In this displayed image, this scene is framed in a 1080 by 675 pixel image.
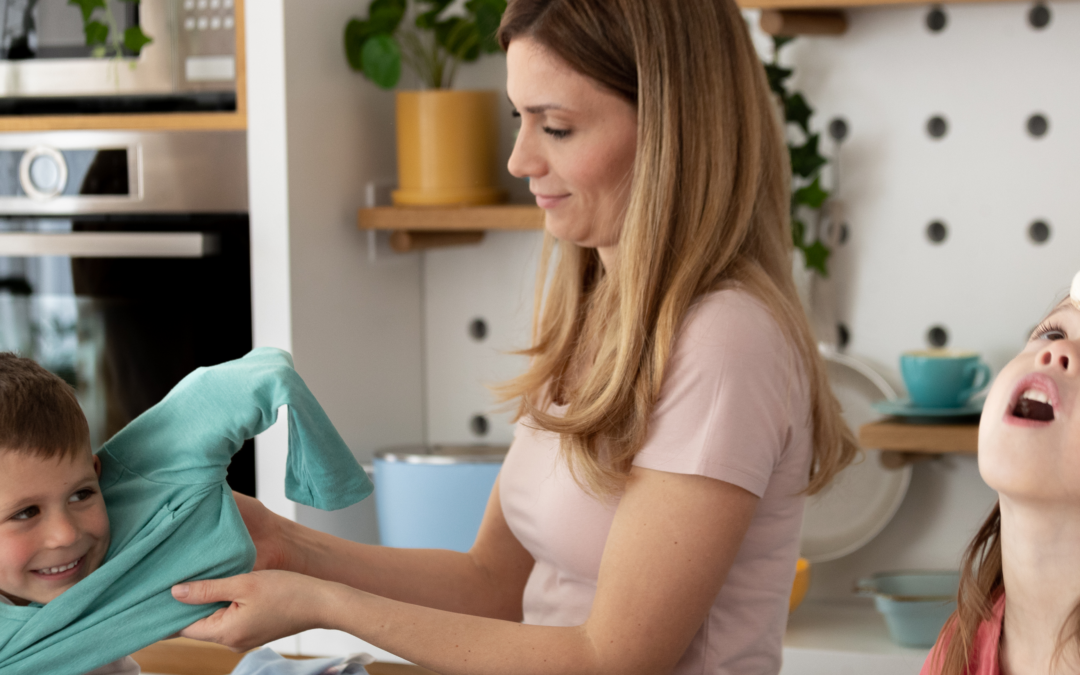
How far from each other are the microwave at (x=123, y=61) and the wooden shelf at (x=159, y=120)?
1 centimetres

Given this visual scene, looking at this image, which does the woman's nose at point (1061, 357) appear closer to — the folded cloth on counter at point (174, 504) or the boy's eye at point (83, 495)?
the folded cloth on counter at point (174, 504)

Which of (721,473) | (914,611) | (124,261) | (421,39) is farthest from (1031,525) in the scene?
(421,39)

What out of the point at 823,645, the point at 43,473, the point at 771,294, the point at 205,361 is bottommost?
the point at 823,645

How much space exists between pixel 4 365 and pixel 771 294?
0.69 m

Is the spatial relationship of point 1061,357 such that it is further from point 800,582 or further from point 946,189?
point 946,189

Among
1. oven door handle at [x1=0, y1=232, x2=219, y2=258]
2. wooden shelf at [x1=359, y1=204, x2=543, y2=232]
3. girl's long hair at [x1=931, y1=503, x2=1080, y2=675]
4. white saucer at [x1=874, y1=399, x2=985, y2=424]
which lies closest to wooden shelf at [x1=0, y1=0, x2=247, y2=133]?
oven door handle at [x1=0, y1=232, x2=219, y2=258]

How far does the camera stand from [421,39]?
7.16ft

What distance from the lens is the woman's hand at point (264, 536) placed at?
1.17m

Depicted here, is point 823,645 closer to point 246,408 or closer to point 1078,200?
point 1078,200

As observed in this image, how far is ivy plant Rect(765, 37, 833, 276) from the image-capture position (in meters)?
1.94

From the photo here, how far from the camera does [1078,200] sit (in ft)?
6.15

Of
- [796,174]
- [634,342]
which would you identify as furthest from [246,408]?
[796,174]

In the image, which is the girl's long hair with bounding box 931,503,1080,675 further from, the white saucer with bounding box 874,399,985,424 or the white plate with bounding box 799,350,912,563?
the white plate with bounding box 799,350,912,563

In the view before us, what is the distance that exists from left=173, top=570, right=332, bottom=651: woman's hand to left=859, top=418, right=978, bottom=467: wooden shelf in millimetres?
1023
